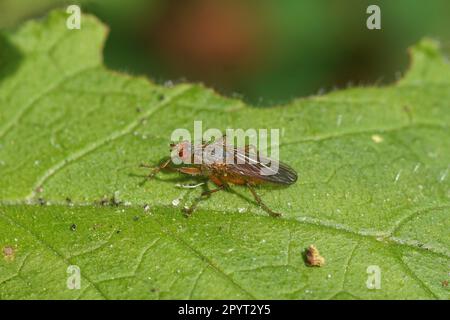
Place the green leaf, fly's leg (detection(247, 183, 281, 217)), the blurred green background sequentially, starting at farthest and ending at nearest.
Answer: the blurred green background
fly's leg (detection(247, 183, 281, 217))
the green leaf

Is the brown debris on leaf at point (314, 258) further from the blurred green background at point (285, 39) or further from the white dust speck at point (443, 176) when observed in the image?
the blurred green background at point (285, 39)

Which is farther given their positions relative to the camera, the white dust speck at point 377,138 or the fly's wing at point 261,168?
the white dust speck at point 377,138

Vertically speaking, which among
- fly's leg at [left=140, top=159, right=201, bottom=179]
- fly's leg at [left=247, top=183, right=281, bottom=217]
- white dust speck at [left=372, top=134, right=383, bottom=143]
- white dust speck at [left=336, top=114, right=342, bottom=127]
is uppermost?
white dust speck at [left=336, top=114, right=342, bottom=127]

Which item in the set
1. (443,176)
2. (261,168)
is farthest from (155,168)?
(443,176)

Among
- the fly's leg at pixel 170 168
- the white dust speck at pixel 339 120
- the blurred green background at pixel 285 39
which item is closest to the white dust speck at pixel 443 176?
the white dust speck at pixel 339 120

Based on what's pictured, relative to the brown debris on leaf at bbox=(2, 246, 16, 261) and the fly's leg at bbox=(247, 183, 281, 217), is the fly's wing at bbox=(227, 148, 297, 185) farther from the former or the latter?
the brown debris on leaf at bbox=(2, 246, 16, 261)

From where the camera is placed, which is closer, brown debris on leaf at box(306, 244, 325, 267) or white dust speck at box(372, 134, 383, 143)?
brown debris on leaf at box(306, 244, 325, 267)

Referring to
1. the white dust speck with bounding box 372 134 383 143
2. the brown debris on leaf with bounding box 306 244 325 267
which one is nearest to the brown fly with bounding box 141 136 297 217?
the brown debris on leaf with bounding box 306 244 325 267

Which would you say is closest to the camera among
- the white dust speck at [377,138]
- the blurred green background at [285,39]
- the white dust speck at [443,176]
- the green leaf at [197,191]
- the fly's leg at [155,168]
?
the green leaf at [197,191]
